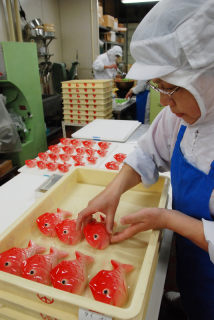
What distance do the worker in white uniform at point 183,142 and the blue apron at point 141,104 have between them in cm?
403

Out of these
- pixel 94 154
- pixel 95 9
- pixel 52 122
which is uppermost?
pixel 95 9

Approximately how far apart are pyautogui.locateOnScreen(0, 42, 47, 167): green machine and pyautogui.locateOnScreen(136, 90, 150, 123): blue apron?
6.86ft

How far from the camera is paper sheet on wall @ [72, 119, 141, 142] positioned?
2334 millimetres

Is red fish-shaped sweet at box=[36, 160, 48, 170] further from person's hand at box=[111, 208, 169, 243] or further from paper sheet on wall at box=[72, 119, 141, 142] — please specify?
person's hand at box=[111, 208, 169, 243]

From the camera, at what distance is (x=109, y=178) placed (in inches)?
50.1

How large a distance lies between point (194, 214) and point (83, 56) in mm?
6135

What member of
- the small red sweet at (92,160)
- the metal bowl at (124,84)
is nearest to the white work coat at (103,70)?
the metal bowl at (124,84)

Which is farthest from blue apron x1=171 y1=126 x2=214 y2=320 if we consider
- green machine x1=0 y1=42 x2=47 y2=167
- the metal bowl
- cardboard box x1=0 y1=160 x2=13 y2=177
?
the metal bowl

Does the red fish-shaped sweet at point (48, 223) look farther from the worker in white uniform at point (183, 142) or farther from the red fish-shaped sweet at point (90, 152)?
the red fish-shaped sweet at point (90, 152)

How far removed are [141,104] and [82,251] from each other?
445 centimetres

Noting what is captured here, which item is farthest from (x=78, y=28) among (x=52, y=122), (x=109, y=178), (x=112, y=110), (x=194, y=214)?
(x=194, y=214)

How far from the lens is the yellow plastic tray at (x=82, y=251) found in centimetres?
58

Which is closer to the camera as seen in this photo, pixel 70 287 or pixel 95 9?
pixel 70 287

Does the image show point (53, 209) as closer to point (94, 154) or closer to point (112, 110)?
point (94, 154)
